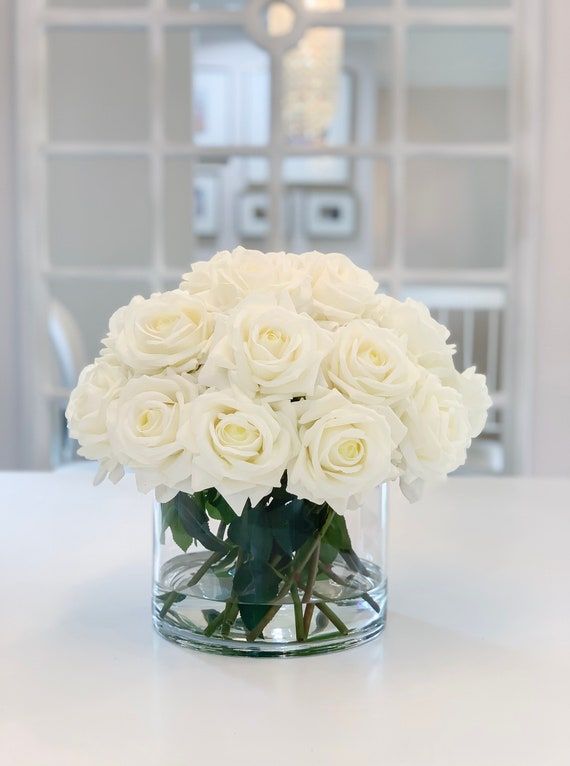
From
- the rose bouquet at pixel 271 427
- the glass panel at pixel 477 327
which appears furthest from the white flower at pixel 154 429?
the glass panel at pixel 477 327

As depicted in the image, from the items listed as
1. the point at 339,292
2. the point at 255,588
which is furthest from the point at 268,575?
the point at 339,292

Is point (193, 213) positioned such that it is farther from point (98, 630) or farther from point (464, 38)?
point (464, 38)

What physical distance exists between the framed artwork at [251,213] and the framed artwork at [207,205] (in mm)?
147

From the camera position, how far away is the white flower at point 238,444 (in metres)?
0.65

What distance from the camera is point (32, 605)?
0.84 meters

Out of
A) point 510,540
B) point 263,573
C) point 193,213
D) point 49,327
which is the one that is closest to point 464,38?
point 193,213

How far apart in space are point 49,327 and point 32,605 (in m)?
2.04

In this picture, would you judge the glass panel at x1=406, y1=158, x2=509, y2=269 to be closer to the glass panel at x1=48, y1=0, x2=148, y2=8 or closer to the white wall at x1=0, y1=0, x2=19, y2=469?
the glass panel at x1=48, y1=0, x2=148, y2=8

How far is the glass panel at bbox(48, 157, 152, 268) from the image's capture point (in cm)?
321

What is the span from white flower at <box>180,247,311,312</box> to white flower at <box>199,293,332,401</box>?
0.04 meters

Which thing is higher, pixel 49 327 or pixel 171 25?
pixel 171 25

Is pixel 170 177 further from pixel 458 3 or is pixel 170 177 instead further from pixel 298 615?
pixel 298 615

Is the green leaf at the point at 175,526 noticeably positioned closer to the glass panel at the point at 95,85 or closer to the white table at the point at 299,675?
the white table at the point at 299,675

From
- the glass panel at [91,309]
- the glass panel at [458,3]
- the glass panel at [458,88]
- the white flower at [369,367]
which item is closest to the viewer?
the white flower at [369,367]
